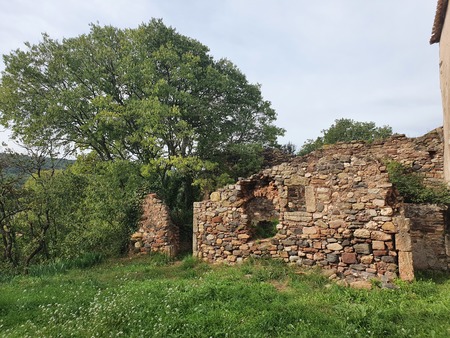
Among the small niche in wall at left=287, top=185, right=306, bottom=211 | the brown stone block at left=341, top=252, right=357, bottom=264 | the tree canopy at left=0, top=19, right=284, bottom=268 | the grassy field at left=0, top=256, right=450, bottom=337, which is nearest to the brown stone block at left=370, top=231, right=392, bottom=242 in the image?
the brown stone block at left=341, top=252, right=357, bottom=264

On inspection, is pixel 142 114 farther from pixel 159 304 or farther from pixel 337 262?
pixel 337 262

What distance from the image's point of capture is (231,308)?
182 inches

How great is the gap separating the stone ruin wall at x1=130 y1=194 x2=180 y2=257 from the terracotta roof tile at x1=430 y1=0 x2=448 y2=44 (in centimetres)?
1211

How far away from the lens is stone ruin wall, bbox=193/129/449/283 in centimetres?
602

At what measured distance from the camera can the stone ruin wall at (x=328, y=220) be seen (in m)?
6.02

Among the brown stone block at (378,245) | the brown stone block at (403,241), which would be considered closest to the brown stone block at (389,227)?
the brown stone block at (403,241)

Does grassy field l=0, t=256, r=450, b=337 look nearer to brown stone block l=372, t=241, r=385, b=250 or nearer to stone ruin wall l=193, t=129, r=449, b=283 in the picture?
stone ruin wall l=193, t=129, r=449, b=283

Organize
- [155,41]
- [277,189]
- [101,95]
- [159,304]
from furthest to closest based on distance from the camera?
[155,41] → [101,95] → [277,189] → [159,304]

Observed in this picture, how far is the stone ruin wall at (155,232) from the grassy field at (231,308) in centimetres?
331

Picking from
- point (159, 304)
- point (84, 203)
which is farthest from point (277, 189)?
point (84, 203)

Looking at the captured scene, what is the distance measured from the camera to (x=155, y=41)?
1335 cm

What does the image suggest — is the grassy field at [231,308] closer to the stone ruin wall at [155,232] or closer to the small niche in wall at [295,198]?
the small niche in wall at [295,198]

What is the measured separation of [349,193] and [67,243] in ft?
30.8

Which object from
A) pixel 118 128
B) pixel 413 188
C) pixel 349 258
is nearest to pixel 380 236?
pixel 349 258
